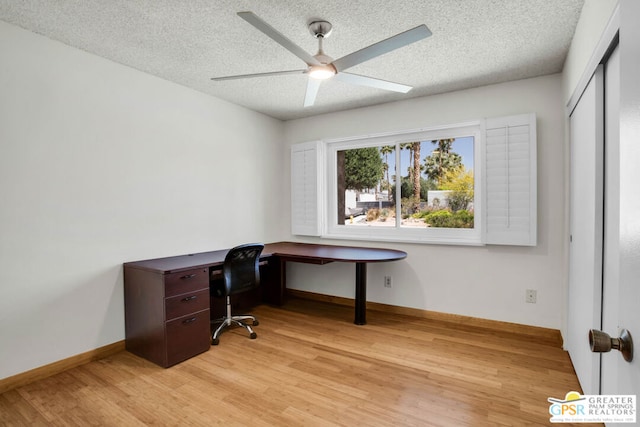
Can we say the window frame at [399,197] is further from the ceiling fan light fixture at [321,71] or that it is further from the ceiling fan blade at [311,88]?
the ceiling fan light fixture at [321,71]

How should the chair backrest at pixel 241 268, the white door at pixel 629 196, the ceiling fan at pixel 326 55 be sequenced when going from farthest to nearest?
the chair backrest at pixel 241 268
the ceiling fan at pixel 326 55
the white door at pixel 629 196

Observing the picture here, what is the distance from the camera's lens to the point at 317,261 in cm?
341

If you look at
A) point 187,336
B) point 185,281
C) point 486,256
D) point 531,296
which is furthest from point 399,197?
point 187,336

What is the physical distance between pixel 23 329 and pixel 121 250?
2.73 feet

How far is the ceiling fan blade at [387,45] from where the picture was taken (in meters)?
1.73

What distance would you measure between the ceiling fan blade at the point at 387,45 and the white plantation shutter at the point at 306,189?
2128 mm

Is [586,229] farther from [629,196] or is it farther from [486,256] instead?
[629,196]

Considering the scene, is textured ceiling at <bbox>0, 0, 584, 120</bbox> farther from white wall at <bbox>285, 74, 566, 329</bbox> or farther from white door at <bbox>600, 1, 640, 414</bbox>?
white door at <bbox>600, 1, 640, 414</bbox>

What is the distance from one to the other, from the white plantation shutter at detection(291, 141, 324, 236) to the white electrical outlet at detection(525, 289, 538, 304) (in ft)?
8.09

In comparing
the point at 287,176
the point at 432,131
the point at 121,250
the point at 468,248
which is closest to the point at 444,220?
the point at 468,248

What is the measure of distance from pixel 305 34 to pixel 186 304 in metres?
2.37

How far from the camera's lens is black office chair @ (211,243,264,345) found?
2.96 m

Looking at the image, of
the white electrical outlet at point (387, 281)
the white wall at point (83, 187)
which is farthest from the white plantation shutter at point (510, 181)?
the white wall at point (83, 187)

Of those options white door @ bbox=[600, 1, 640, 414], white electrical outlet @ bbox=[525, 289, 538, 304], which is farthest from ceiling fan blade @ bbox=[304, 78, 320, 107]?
white electrical outlet @ bbox=[525, 289, 538, 304]
